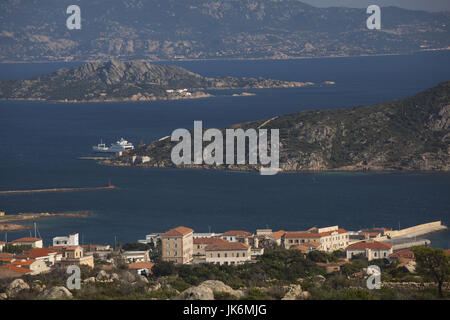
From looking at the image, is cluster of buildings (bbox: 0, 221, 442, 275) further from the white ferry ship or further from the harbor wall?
the white ferry ship

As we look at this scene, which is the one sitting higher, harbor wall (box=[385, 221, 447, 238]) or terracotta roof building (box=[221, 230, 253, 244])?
terracotta roof building (box=[221, 230, 253, 244])

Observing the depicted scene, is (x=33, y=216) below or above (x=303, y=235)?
below

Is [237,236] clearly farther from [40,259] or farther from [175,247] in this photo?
[40,259]

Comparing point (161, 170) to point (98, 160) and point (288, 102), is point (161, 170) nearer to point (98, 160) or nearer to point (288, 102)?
point (98, 160)

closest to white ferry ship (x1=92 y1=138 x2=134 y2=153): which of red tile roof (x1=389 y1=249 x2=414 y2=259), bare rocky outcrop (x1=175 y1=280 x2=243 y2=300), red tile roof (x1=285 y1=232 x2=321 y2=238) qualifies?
red tile roof (x1=285 y1=232 x2=321 y2=238)

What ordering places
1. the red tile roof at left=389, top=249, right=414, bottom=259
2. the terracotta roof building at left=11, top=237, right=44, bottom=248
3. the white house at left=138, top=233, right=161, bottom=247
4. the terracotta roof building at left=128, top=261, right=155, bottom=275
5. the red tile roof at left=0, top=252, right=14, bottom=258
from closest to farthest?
the terracotta roof building at left=128, top=261, right=155, bottom=275, the red tile roof at left=389, top=249, right=414, bottom=259, the red tile roof at left=0, top=252, right=14, bottom=258, the terracotta roof building at left=11, top=237, right=44, bottom=248, the white house at left=138, top=233, right=161, bottom=247

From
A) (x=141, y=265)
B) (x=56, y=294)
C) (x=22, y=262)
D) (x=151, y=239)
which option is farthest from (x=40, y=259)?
(x=56, y=294)

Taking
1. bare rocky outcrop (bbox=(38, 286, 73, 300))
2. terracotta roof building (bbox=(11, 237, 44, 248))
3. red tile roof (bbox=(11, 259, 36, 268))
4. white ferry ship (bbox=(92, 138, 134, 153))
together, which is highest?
bare rocky outcrop (bbox=(38, 286, 73, 300))
